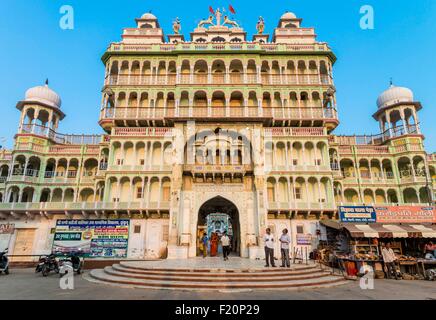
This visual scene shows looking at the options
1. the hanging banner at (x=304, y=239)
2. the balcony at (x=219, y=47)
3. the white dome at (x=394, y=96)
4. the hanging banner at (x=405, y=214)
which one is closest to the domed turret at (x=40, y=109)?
the balcony at (x=219, y=47)

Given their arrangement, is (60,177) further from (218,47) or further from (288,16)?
(288,16)

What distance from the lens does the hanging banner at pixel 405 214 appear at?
22.9m

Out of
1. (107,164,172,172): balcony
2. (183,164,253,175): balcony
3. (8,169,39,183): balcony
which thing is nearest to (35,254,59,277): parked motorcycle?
(183,164,253,175): balcony

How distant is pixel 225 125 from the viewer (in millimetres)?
25531

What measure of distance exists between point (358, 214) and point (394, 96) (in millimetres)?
20375

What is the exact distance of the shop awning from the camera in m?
20.5

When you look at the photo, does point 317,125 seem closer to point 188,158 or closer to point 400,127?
point 400,127

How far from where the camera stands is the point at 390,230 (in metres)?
21.1

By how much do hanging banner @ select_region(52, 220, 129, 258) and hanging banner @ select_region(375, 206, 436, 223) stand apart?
23479 mm

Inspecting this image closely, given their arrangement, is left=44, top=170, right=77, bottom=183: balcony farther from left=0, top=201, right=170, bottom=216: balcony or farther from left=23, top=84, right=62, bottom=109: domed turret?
left=23, top=84, right=62, bottom=109: domed turret

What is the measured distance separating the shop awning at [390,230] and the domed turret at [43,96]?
38.2m

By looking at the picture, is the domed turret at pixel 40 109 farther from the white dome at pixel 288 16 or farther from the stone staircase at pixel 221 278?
the white dome at pixel 288 16
